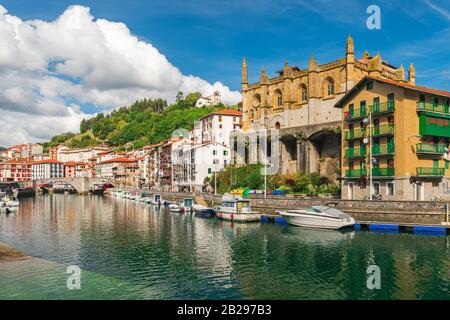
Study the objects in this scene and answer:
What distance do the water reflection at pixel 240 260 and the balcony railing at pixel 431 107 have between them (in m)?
20.4

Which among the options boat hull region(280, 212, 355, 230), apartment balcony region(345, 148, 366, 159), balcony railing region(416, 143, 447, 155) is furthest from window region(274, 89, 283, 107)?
boat hull region(280, 212, 355, 230)

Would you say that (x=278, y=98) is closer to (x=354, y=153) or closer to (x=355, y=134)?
(x=355, y=134)

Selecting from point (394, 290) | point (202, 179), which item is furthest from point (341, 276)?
point (202, 179)

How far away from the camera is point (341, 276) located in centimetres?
2833

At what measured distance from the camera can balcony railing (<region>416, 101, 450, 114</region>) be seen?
5344 cm

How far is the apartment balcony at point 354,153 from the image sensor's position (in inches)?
2317

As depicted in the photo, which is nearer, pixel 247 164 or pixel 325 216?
pixel 325 216

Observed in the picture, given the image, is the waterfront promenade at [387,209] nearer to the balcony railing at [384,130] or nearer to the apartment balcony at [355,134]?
the balcony railing at [384,130]

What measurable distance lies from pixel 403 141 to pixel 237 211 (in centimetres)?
2675

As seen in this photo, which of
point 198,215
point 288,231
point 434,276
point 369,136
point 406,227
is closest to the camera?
point 434,276

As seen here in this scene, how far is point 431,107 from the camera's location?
54062 millimetres

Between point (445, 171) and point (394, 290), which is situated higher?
point (445, 171)

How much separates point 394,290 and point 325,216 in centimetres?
2524

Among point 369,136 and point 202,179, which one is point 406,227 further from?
point 202,179
